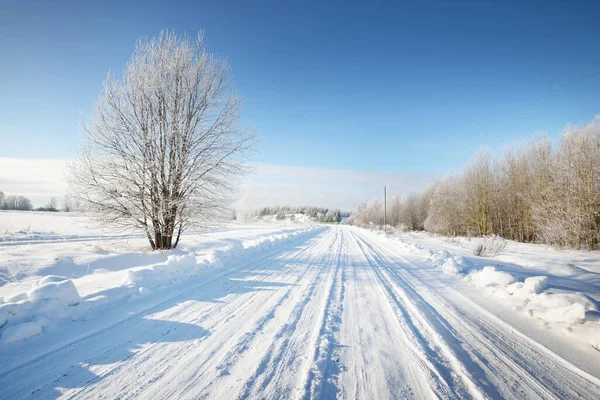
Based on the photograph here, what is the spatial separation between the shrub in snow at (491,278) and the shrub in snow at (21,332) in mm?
7634

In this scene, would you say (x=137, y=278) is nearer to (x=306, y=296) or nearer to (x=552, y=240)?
(x=306, y=296)

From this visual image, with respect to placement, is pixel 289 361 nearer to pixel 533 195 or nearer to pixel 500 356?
pixel 500 356

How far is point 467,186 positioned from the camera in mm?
26000

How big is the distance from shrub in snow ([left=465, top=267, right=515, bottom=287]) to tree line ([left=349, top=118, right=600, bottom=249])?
528 inches

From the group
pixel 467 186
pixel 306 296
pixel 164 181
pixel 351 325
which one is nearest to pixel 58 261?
pixel 164 181

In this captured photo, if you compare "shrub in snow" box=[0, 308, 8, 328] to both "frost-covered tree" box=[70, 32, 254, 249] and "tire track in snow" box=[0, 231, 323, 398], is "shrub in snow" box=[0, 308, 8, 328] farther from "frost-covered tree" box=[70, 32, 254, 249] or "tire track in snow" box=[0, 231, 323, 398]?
"frost-covered tree" box=[70, 32, 254, 249]

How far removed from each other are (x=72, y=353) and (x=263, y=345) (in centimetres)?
202

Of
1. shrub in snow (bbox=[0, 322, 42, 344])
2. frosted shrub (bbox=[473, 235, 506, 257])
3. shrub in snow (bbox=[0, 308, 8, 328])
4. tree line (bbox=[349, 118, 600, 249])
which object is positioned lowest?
frosted shrub (bbox=[473, 235, 506, 257])

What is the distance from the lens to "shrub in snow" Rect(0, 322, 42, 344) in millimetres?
2496

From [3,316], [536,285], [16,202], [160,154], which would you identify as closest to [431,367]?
[536,285]

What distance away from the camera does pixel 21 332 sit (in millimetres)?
2598

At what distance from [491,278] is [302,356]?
5.01 meters

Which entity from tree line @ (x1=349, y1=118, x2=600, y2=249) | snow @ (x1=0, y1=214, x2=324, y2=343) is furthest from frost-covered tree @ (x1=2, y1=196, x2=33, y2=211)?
tree line @ (x1=349, y1=118, x2=600, y2=249)

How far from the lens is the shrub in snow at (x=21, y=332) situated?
2.50 metres
